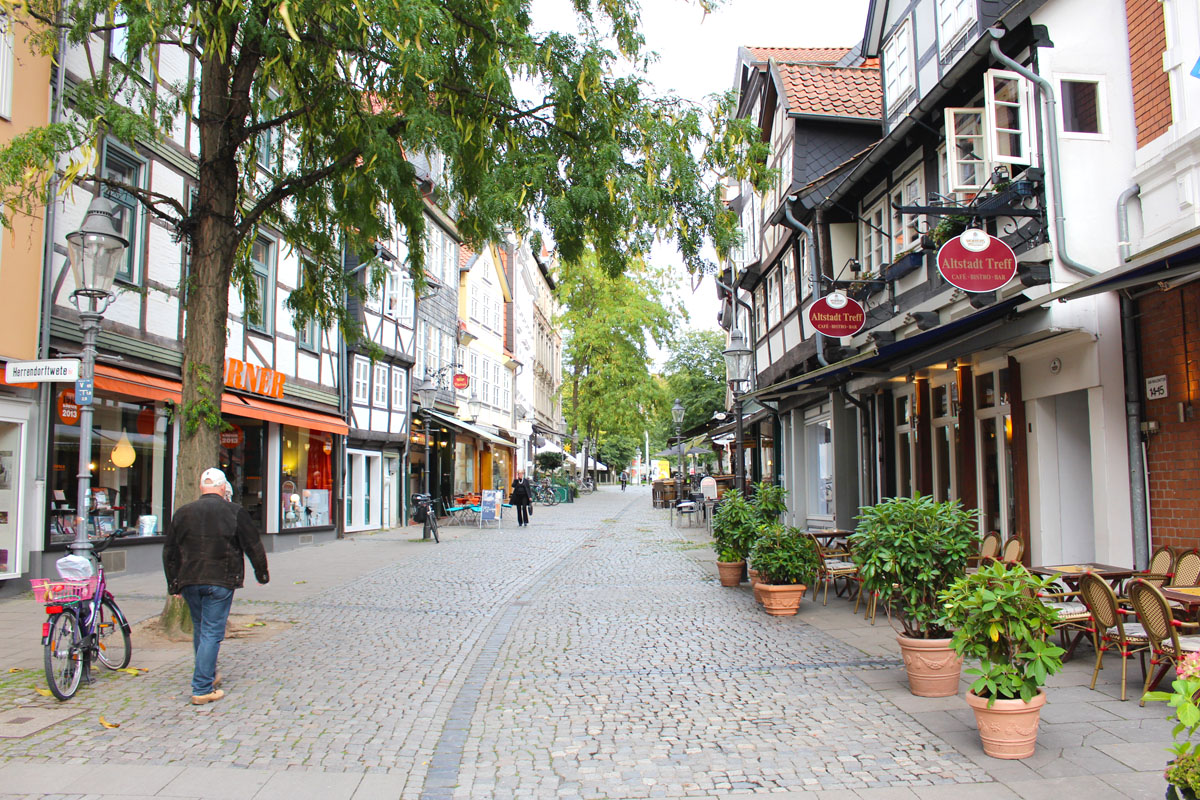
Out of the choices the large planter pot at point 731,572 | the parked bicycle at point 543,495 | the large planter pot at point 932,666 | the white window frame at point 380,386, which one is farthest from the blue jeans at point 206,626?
the parked bicycle at point 543,495

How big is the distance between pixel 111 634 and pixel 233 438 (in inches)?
389

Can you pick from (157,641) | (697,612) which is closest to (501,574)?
(697,612)

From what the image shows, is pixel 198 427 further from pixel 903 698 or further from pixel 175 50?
pixel 175 50

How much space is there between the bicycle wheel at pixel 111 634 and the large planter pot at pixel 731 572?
7329 millimetres

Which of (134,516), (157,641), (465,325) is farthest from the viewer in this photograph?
(465,325)

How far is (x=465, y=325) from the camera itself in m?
33.9

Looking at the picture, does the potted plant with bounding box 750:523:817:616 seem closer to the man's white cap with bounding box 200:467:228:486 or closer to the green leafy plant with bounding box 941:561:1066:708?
the green leafy plant with bounding box 941:561:1066:708

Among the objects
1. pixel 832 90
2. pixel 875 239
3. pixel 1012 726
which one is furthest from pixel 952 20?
pixel 1012 726

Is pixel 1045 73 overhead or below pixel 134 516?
overhead

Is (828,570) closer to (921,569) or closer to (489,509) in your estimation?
(921,569)

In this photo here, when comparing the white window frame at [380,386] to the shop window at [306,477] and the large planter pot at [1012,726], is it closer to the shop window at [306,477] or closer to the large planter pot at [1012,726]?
the shop window at [306,477]

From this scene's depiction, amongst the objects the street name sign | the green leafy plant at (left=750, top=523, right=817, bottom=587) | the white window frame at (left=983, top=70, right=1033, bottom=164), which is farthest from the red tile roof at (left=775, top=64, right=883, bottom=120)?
the street name sign

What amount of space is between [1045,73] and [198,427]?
938cm

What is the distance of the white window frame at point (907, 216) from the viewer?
1277cm
